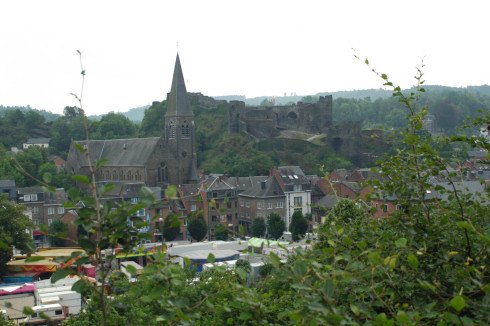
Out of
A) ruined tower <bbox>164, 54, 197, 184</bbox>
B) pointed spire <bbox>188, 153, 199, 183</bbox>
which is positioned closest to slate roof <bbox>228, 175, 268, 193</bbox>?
pointed spire <bbox>188, 153, 199, 183</bbox>

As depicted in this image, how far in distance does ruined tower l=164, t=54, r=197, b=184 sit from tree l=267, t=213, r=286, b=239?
1547cm

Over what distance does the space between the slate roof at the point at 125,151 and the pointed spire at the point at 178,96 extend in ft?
10.3

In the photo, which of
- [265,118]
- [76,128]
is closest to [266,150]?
[265,118]

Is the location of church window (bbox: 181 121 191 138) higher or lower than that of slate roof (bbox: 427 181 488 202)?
higher

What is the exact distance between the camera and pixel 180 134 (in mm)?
58562

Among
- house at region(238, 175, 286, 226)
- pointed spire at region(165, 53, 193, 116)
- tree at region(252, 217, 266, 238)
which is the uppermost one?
pointed spire at region(165, 53, 193, 116)

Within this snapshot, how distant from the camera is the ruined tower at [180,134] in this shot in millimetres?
57906

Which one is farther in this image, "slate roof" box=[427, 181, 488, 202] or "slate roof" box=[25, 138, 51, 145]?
"slate roof" box=[25, 138, 51, 145]

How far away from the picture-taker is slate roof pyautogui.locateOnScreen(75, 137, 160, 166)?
190ft

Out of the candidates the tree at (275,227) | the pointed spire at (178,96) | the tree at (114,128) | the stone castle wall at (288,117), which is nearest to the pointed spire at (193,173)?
the pointed spire at (178,96)

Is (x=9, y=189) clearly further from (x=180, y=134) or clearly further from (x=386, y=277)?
(x=386, y=277)

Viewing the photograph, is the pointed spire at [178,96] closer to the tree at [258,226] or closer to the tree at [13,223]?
the tree at [258,226]

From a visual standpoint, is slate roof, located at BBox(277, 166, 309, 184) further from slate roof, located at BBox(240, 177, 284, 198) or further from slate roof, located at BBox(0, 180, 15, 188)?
slate roof, located at BBox(0, 180, 15, 188)

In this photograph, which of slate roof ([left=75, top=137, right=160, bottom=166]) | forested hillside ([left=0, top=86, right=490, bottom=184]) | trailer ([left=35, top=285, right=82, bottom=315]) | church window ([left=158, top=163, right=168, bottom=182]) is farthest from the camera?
forested hillside ([left=0, top=86, right=490, bottom=184])
